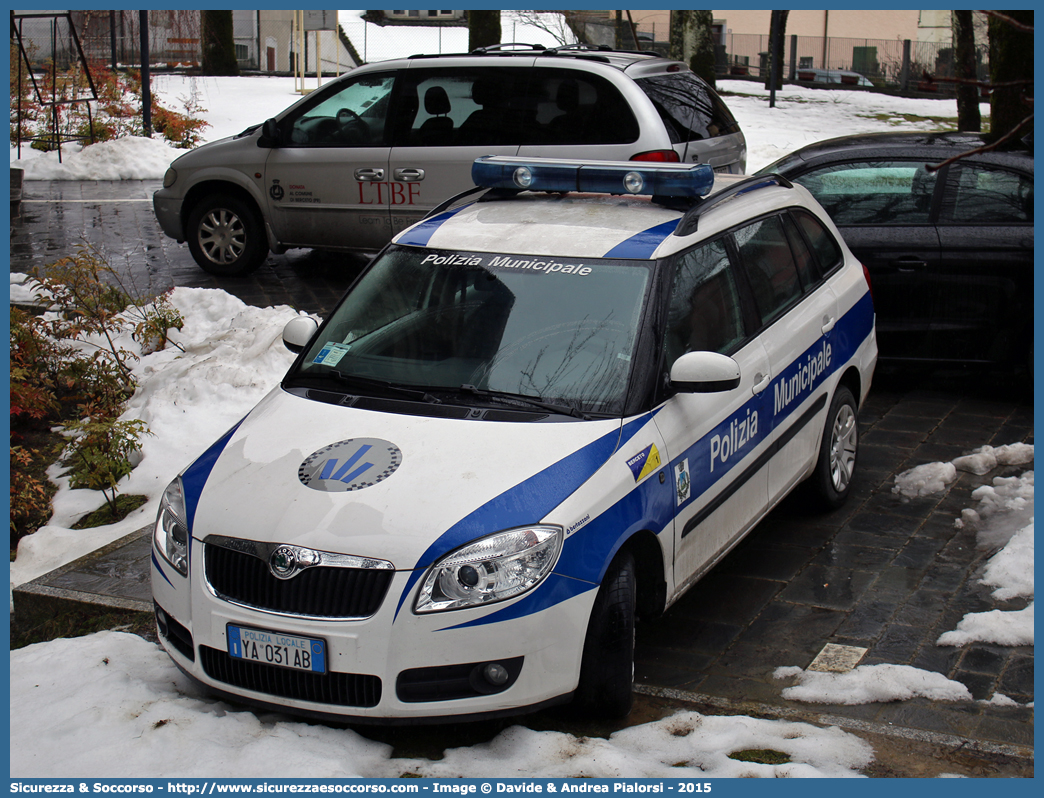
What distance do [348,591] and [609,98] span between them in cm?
631

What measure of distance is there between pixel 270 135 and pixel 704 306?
6666mm

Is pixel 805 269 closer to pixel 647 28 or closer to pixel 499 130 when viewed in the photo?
pixel 499 130

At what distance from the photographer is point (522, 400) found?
4188mm

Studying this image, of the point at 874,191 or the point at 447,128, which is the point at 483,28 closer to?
the point at 447,128

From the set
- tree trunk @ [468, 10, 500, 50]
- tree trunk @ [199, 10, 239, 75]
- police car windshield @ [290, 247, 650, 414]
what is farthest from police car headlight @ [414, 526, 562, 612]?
tree trunk @ [199, 10, 239, 75]

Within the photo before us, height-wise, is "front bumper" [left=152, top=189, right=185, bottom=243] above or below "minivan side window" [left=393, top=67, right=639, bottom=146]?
below

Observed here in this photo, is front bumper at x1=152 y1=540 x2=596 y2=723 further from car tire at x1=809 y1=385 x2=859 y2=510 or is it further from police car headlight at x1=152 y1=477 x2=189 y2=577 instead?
car tire at x1=809 y1=385 x2=859 y2=510

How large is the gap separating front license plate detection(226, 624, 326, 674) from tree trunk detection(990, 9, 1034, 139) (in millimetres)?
7547

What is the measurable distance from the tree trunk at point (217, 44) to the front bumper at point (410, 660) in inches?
1191

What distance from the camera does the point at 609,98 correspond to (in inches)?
352

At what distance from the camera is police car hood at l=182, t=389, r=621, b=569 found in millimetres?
3594

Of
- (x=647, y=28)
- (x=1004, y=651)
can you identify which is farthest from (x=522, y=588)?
(x=647, y=28)

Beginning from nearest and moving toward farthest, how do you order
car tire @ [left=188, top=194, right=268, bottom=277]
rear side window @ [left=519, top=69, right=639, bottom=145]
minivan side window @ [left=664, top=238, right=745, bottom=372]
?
1. minivan side window @ [left=664, top=238, right=745, bottom=372]
2. rear side window @ [left=519, top=69, right=639, bottom=145]
3. car tire @ [left=188, top=194, right=268, bottom=277]

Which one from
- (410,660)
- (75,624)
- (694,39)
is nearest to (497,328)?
(410,660)
